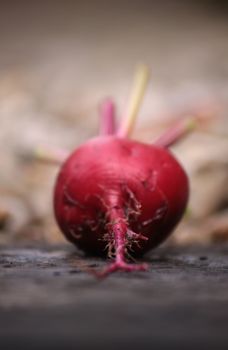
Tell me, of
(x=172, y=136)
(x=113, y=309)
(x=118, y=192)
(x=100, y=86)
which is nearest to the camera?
(x=113, y=309)

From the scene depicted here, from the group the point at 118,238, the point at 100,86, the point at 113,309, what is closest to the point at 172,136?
the point at 118,238

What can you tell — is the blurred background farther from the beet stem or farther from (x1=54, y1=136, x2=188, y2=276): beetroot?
(x1=54, y1=136, x2=188, y2=276): beetroot

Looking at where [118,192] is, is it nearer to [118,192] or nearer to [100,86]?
[118,192]

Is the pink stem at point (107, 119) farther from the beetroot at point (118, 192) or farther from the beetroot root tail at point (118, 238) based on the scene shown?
the beetroot root tail at point (118, 238)

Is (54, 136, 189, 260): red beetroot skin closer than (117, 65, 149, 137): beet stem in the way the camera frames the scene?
Yes

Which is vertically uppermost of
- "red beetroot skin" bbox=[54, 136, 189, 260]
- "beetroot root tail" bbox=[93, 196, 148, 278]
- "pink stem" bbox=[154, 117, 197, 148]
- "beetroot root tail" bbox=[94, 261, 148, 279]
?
"pink stem" bbox=[154, 117, 197, 148]

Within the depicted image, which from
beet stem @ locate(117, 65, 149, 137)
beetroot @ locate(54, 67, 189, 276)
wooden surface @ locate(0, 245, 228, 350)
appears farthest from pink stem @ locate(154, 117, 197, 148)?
wooden surface @ locate(0, 245, 228, 350)

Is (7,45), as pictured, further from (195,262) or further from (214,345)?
(214,345)
